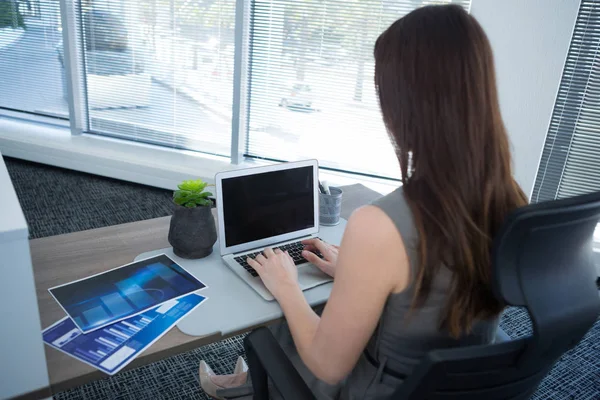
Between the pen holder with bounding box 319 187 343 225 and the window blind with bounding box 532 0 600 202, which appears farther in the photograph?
the window blind with bounding box 532 0 600 202

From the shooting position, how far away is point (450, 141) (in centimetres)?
81

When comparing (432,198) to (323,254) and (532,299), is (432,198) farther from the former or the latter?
(323,254)

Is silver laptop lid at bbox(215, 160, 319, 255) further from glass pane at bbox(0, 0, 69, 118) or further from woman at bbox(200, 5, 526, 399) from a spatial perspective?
glass pane at bbox(0, 0, 69, 118)

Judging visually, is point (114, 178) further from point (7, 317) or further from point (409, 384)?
point (409, 384)

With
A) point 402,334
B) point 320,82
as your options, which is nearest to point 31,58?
point 320,82

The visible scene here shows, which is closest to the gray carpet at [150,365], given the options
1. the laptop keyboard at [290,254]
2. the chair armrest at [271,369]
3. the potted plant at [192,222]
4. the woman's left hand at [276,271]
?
the chair armrest at [271,369]

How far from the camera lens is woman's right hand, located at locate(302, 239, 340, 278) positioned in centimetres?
127

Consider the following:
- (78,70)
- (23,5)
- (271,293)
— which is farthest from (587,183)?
(23,5)

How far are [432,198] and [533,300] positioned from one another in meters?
0.24

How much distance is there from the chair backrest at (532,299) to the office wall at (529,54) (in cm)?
201

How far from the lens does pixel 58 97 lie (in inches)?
157

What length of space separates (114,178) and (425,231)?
3.39 meters

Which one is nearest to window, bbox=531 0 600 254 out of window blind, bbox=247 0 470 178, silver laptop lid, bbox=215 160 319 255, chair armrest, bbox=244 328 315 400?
window blind, bbox=247 0 470 178

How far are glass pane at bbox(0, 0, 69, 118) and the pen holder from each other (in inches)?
129
